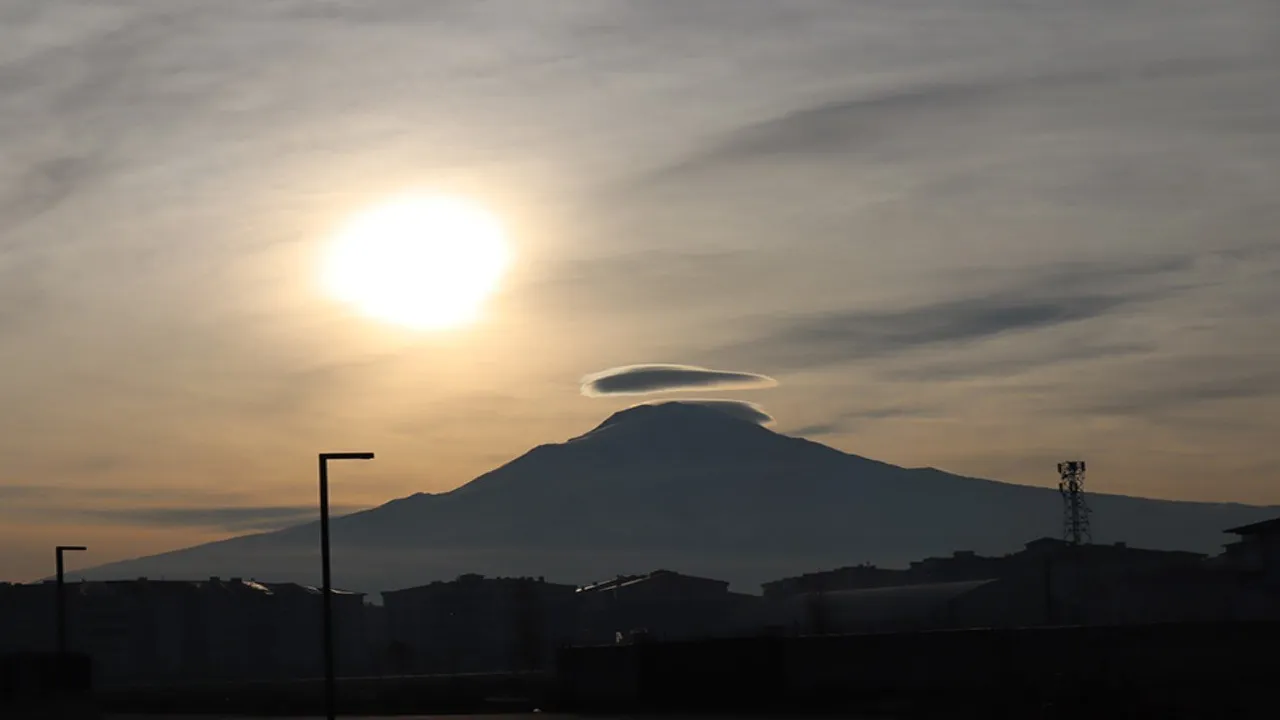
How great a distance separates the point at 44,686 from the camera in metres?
62.2

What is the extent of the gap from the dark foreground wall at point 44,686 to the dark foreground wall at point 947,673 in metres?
20.2

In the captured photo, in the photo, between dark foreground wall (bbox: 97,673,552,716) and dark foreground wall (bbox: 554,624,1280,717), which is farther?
dark foreground wall (bbox: 97,673,552,716)

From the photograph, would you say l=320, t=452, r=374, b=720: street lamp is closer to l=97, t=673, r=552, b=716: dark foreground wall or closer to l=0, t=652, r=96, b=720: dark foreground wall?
l=0, t=652, r=96, b=720: dark foreground wall

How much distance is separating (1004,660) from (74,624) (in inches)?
5554

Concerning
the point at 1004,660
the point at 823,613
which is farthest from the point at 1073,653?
the point at 823,613

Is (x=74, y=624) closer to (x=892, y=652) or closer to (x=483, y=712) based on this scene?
(x=483, y=712)

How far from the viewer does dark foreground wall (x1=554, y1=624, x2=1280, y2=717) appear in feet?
198

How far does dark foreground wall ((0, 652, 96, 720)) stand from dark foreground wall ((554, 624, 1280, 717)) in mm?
20173

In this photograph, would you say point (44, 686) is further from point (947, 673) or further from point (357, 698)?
point (357, 698)

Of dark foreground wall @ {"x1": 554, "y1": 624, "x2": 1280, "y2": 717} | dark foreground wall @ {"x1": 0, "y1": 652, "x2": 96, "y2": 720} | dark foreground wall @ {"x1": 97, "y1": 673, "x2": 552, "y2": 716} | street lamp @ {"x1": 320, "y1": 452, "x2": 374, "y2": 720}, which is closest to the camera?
street lamp @ {"x1": 320, "y1": 452, "x2": 374, "y2": 720}

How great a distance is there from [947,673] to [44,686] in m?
33.5

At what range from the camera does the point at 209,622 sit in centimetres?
19438

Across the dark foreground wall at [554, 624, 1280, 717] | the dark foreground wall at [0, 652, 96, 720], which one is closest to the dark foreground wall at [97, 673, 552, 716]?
the dark foreground wall at [554, 624, 1280, 717]

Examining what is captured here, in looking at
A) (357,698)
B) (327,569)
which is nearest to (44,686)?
(327,569)
